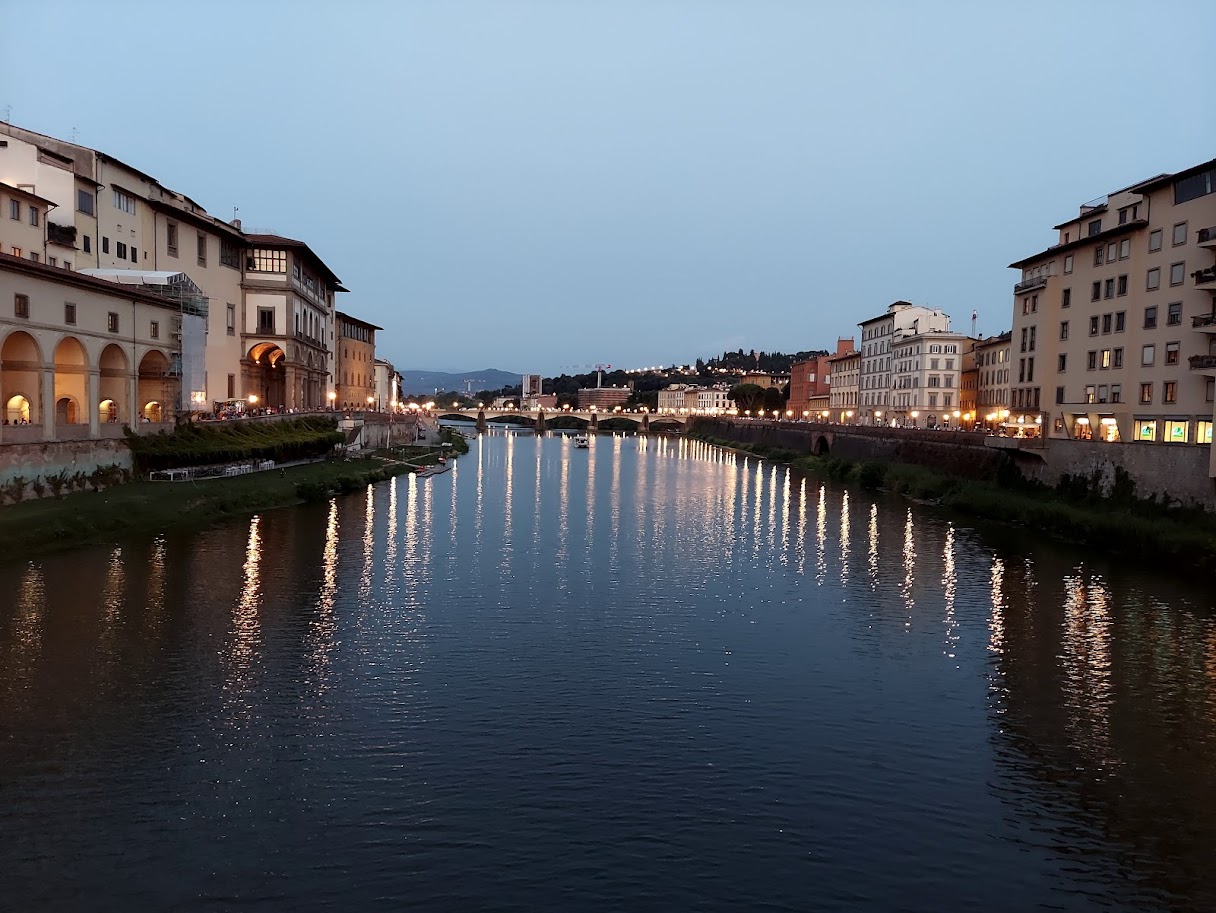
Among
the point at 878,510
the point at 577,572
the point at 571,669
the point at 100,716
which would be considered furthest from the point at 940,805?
the point at 878,510

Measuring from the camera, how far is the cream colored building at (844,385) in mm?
119938

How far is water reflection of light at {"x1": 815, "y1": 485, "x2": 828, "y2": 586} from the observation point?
34875mm

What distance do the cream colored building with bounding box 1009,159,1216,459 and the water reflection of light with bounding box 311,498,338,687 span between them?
116 ft

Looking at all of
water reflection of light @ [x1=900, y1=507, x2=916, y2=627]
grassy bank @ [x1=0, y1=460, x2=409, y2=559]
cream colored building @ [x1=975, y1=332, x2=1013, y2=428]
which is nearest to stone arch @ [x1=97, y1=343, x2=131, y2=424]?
grassy bank @ [x1=0, y1=460, x2=409, y2=559]

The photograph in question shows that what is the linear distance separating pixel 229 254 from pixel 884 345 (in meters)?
75.4

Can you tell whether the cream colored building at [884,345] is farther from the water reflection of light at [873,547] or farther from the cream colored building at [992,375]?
the water reflection of light at [873,547]

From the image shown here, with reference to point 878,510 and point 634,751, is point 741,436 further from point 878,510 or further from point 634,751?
point 634,751

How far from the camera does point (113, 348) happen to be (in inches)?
1748

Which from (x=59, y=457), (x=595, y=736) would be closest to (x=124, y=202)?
(x=59, y=457)

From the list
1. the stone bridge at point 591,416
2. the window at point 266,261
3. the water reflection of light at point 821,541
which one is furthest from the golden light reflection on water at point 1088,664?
the stone bridge at point 591,416

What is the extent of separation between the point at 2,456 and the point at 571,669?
25255 millimetres

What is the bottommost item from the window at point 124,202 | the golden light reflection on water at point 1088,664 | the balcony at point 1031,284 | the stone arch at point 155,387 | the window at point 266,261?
the golden light reflection on water at point 1088,664

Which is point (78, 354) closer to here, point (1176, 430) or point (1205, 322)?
point (1205, 322)

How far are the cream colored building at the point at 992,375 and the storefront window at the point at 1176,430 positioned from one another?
32.6m
